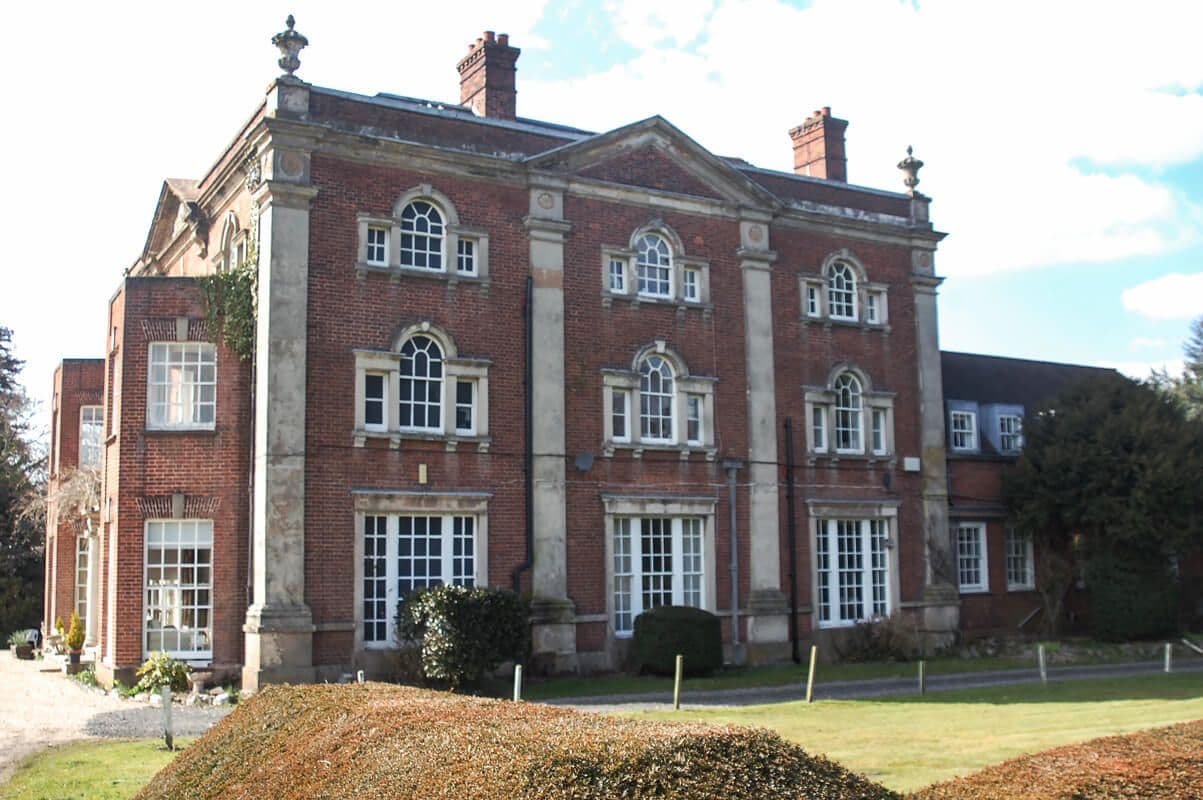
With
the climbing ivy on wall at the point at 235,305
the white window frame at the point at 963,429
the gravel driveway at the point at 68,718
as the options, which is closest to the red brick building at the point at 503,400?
the climbing ivy on wall at the point at 235,305

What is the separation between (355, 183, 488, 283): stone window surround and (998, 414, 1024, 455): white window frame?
16090mm

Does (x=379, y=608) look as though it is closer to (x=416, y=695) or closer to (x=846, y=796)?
(x=416, y=695)

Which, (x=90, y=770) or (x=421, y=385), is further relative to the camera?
(x=421, y=385)

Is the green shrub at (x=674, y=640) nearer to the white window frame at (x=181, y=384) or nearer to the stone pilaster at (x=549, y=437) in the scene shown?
the stone pilaster at (x=549, y=437)

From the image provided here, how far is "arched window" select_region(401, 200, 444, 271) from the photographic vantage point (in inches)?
920

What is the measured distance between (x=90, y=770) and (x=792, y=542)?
1641 cm

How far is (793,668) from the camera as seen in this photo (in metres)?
25.4

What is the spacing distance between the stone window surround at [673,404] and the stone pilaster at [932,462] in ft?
21.4

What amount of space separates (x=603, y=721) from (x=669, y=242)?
64.0ft

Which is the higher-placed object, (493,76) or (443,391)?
(493,76)

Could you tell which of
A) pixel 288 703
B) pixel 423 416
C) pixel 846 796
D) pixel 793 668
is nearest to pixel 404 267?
pixel 423 416

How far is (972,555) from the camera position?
102 feet

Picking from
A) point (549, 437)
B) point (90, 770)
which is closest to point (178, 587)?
point (549, 437)

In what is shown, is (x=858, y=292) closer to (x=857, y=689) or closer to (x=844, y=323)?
(x=844, y=323)
